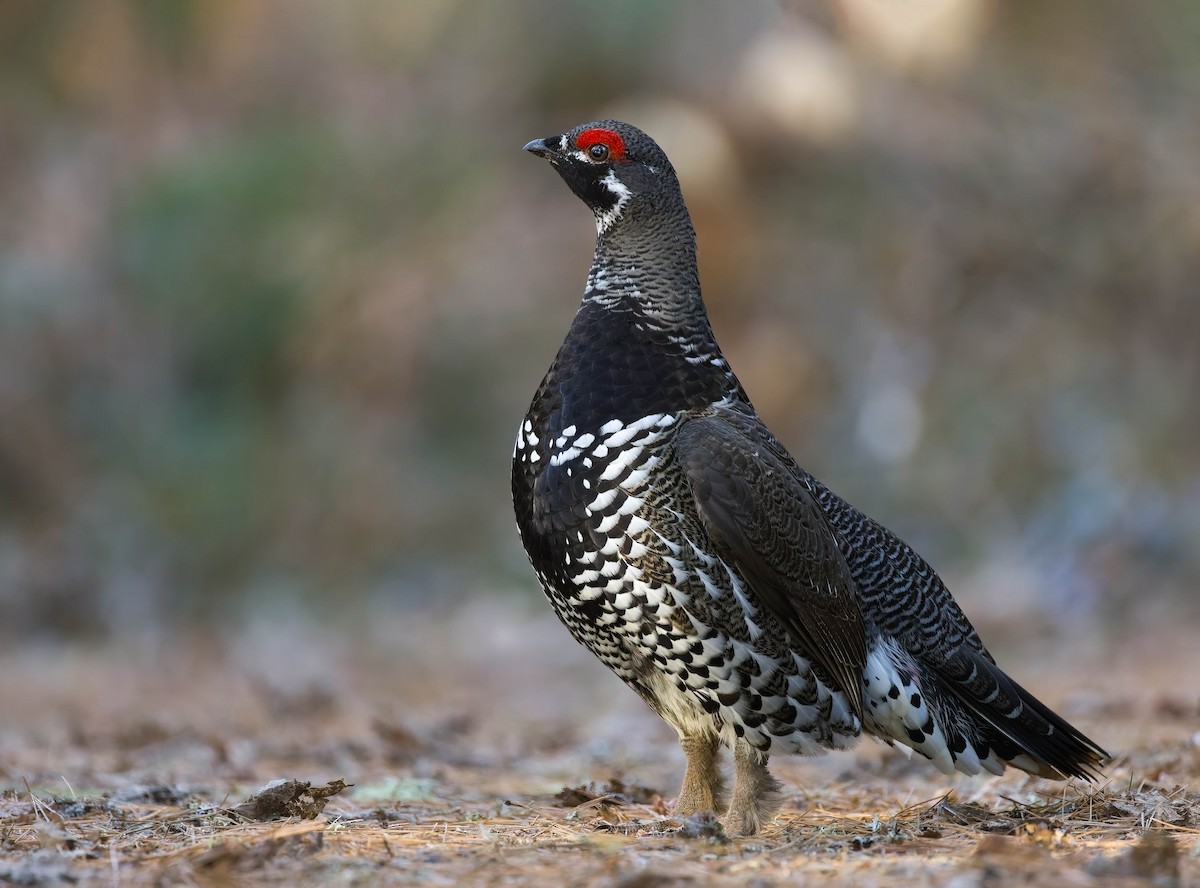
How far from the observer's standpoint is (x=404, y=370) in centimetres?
1310

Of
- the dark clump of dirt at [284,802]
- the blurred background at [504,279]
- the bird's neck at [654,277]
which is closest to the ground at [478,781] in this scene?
the dark clump of dirt at [284,802]

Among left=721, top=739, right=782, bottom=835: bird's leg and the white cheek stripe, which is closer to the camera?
left=721, top=739, right=782, bottom=835: bird's leg

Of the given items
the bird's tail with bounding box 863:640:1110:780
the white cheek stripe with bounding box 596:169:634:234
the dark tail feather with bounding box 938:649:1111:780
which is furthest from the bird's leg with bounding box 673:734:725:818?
the white cheek stripe with bounding box 596:169:634:234

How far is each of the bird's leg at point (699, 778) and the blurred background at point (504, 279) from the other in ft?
19.5

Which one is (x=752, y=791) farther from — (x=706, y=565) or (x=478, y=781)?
(x=478, y=781)

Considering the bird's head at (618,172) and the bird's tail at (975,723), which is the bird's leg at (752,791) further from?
the bird's head at (618,172)

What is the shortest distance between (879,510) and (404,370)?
4.84m

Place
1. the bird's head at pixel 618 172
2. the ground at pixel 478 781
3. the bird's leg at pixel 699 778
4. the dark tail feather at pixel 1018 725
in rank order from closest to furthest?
the ground at pixel 478 781, the bird's leg at pixel 699 778, the dark tail feather at pixel 1018 725, the bird's head at pixel 618 172

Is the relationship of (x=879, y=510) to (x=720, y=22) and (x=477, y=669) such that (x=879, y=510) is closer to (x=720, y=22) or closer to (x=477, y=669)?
(x=477, y=669)

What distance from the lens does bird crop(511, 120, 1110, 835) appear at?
4027 mm

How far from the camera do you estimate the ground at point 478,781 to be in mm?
3246

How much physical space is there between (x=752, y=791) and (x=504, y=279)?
1006 centimetres

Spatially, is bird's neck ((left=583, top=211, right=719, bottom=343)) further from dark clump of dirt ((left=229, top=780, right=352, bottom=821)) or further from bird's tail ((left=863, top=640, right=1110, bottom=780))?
dark clump of dirt ((left=229, top=780, right=352, bottom=821))

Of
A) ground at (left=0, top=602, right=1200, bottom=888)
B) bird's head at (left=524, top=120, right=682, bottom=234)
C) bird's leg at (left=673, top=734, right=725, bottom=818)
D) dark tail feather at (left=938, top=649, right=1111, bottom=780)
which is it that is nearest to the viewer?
ground at (left=0, top=602, right=1200, bottom=888)
